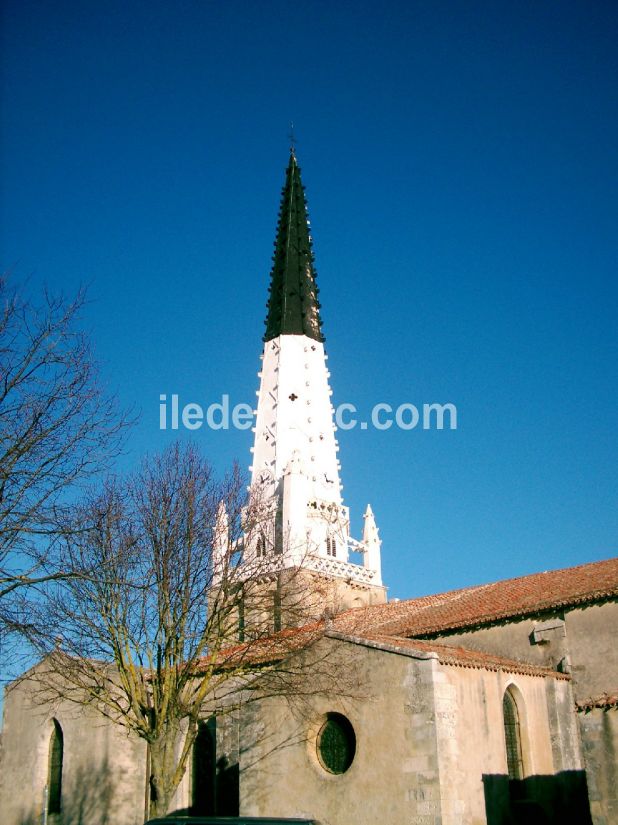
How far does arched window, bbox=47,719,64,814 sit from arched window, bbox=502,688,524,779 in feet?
48.1

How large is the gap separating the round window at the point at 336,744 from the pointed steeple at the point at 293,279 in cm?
2582

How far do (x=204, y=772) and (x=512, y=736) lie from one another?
9.63 m

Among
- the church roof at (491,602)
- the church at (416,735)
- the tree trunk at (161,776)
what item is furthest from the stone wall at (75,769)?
the church roof at (491,602)

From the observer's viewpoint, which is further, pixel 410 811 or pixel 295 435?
pixel 295 435

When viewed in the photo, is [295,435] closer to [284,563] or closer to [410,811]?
[284,563]

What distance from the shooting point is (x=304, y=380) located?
42.0m

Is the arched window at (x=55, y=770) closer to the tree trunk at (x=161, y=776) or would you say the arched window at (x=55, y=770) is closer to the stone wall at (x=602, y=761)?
the tree trunk at (x=161, y=776)

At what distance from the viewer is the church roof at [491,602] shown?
22328 millimetres

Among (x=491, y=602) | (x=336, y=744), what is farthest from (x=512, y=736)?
(x=491, y=602)

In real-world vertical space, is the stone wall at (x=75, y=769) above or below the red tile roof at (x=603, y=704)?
below

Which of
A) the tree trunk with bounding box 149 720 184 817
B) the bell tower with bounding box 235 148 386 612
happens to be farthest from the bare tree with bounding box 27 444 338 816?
the bell tower with bounding box 235 148 386 612

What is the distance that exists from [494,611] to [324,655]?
18.6 ft

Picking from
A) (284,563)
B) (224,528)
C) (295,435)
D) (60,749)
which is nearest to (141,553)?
(224,528)

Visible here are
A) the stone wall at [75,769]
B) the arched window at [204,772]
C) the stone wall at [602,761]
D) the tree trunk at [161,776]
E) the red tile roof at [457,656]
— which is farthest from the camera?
the stone wall at [75,769]
